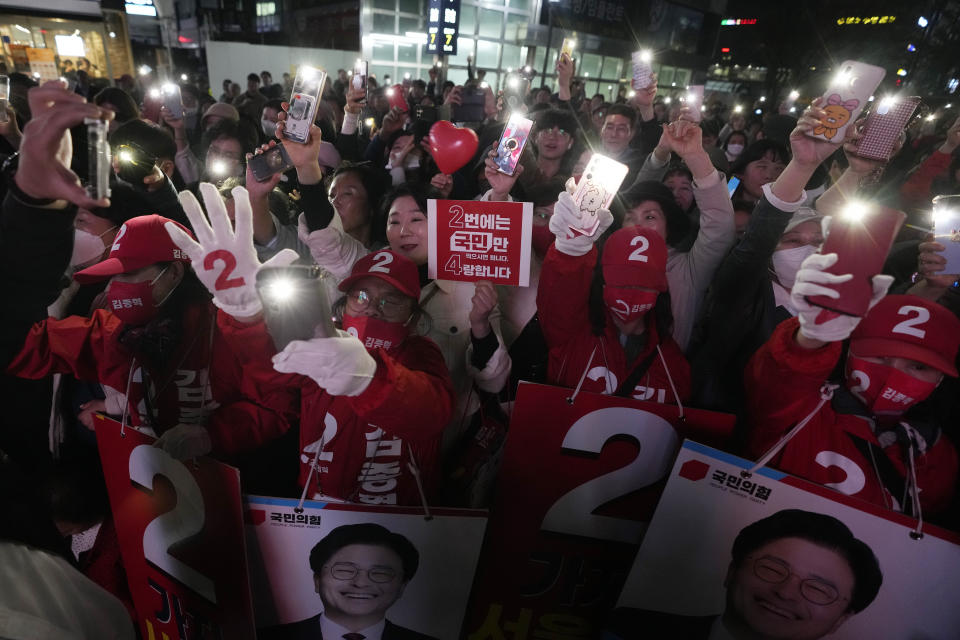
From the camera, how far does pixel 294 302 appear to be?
1340 millimetres

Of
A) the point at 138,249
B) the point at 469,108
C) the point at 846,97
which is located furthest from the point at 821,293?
the point at 469,108

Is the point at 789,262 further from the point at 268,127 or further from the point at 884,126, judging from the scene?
the point at 268,127

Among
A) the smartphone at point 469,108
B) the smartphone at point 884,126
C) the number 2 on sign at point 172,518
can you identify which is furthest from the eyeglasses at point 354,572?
the smartphone at point 469,108

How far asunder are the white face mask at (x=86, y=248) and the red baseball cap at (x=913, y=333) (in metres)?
3.62

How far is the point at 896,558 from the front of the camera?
1572 mm

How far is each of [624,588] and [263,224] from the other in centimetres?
269

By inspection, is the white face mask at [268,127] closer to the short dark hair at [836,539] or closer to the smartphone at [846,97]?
the smartphone at [846,97]

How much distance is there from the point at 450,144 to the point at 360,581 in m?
3.05

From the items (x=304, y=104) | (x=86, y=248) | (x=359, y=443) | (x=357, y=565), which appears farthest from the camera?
(x=86, y=248)

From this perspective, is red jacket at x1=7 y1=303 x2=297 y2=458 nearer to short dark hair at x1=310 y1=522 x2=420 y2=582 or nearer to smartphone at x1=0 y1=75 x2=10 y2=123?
short dark hair at x1=310 y1=522 x2=420 y2=582

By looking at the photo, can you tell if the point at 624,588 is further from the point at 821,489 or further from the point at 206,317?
the point at 206,317

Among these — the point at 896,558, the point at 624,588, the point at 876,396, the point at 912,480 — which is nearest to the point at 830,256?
the point at 876,396

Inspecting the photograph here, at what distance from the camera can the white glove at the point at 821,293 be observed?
1.45 m

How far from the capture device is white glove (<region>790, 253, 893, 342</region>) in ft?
4.77
